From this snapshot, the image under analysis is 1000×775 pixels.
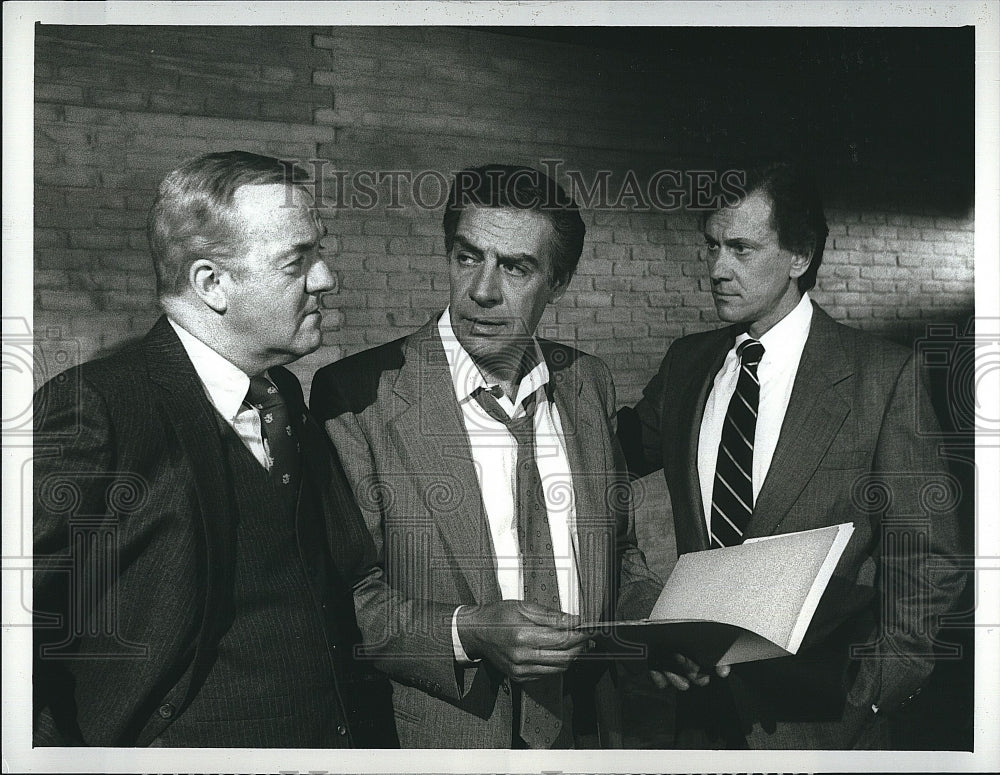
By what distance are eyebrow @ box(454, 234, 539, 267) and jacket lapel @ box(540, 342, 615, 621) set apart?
0.34m

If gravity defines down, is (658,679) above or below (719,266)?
below

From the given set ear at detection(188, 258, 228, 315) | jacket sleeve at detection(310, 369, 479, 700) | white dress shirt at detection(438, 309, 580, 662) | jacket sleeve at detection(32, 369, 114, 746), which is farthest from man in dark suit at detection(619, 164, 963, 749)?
jacket sleeve at detection(32, 369, 114, 746)

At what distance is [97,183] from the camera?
403 cm

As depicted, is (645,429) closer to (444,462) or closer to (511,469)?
(511,469)

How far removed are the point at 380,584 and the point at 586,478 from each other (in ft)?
3.01

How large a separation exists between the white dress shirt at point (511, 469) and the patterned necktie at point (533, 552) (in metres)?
0.02

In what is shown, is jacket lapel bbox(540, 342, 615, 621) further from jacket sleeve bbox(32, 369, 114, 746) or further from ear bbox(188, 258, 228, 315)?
jacket sleeve bbox(32, 369, 114, 746)

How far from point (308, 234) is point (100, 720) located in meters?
2.07

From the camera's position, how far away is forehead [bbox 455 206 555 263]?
4004 millimetres

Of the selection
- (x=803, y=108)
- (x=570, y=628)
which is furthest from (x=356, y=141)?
(x=570, y=628)

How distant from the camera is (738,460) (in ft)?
13.4

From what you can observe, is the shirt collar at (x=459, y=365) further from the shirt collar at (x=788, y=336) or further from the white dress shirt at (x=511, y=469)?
the shirt collar at (x=788, y=336)

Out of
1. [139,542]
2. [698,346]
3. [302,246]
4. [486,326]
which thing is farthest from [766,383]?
[139,542]

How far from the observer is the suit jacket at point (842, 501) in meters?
4.05
